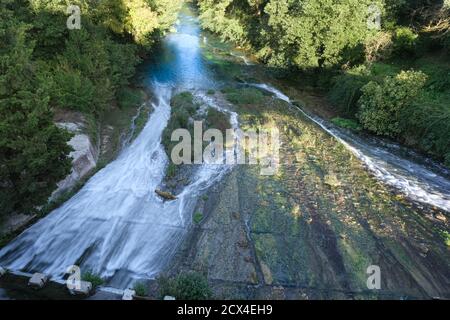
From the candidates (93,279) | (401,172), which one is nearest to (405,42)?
(401,172)

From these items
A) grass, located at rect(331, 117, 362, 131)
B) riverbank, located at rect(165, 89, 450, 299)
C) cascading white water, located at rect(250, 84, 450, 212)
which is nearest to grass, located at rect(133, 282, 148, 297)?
riverbank, located at rect(165, 89, 450, 299)

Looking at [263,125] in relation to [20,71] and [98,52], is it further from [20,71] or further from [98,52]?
[20,71]

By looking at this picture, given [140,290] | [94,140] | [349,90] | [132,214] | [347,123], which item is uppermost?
[349,90]

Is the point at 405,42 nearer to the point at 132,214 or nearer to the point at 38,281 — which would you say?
the point at 132,214

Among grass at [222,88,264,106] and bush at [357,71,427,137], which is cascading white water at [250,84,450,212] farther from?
grass at [222,88,264,106]
